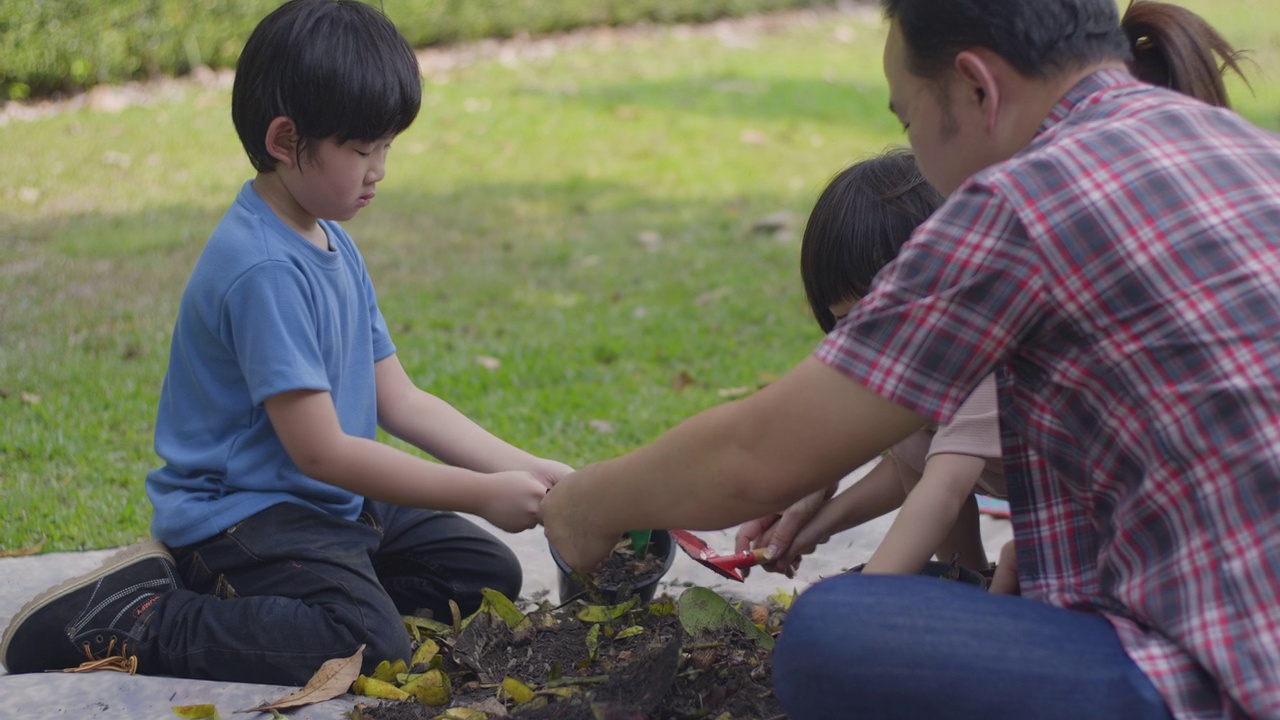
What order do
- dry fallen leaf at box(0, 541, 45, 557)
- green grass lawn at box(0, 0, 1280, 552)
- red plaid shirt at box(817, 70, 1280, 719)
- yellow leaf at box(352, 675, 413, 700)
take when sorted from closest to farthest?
red plaid shirt at box(817, 70, 1280, 719) < yellow leaf at box(352, 675, 413, 700) < dry fallen leaf at box(0, 541, 45, 557) < green grass lawn at box(0, 0, 1280, 552)

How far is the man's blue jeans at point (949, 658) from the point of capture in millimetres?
1584

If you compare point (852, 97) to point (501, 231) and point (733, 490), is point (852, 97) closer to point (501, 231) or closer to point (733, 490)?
point (501, 231)

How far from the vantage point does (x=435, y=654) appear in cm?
255

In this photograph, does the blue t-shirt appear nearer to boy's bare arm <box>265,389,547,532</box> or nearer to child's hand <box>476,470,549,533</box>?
boy's bare arm <box>265,389,547,532</box>

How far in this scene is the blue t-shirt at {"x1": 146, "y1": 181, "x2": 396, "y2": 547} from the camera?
92.5 inches

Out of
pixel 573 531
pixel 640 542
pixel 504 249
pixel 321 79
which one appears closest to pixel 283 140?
pixel 321 79

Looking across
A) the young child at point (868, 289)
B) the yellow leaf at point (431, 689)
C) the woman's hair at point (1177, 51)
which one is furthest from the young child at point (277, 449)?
the woman's hair at point (1177, 51)

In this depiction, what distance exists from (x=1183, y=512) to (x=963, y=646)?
0.32 m

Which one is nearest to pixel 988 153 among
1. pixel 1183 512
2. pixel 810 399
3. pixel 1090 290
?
pixel 1090 290

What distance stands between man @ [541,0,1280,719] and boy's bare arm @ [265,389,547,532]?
0.66m

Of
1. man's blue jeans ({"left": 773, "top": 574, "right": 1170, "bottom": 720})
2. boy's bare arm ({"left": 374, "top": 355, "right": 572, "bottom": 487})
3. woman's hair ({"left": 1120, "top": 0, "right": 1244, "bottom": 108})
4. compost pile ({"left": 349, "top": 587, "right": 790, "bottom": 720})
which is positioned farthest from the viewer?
boy's bare arm ({"left": 374, "top": 355, "right": 572, "bottom": 487})

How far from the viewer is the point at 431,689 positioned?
2.28m

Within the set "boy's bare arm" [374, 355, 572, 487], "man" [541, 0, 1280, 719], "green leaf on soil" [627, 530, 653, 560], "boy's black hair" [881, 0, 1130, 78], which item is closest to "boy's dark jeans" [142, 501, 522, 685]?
"boy's bare arm" [374, 355, 572, 487]

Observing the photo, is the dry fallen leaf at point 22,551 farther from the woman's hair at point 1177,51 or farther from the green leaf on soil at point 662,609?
the woman's hair at point 1177,51
